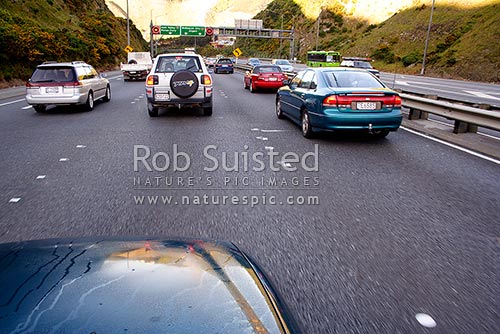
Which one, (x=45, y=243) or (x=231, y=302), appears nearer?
(x=231, y=302)

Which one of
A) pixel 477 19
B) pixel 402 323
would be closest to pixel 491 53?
pixel 477 19

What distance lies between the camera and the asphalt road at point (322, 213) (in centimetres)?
340

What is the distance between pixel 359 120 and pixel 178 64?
684cm

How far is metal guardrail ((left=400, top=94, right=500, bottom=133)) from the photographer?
885 centimetres

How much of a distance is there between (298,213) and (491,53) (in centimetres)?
4328

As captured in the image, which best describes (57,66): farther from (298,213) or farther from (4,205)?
(298,213)

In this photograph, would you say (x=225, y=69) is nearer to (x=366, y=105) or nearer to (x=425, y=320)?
(x=366, y=105)

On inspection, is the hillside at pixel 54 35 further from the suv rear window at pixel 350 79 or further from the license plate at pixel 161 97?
the suv rear window at pixel 350 79

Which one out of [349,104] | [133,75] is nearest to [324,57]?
[133,75]

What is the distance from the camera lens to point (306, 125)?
1006cm

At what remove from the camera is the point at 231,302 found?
1.80 m

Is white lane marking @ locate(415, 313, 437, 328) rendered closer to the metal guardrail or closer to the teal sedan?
the teal sedan

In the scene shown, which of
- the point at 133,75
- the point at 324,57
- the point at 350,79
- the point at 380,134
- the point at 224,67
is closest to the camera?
the point at 350,79

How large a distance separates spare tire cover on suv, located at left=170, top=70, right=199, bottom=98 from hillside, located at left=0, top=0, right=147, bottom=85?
735 inches
